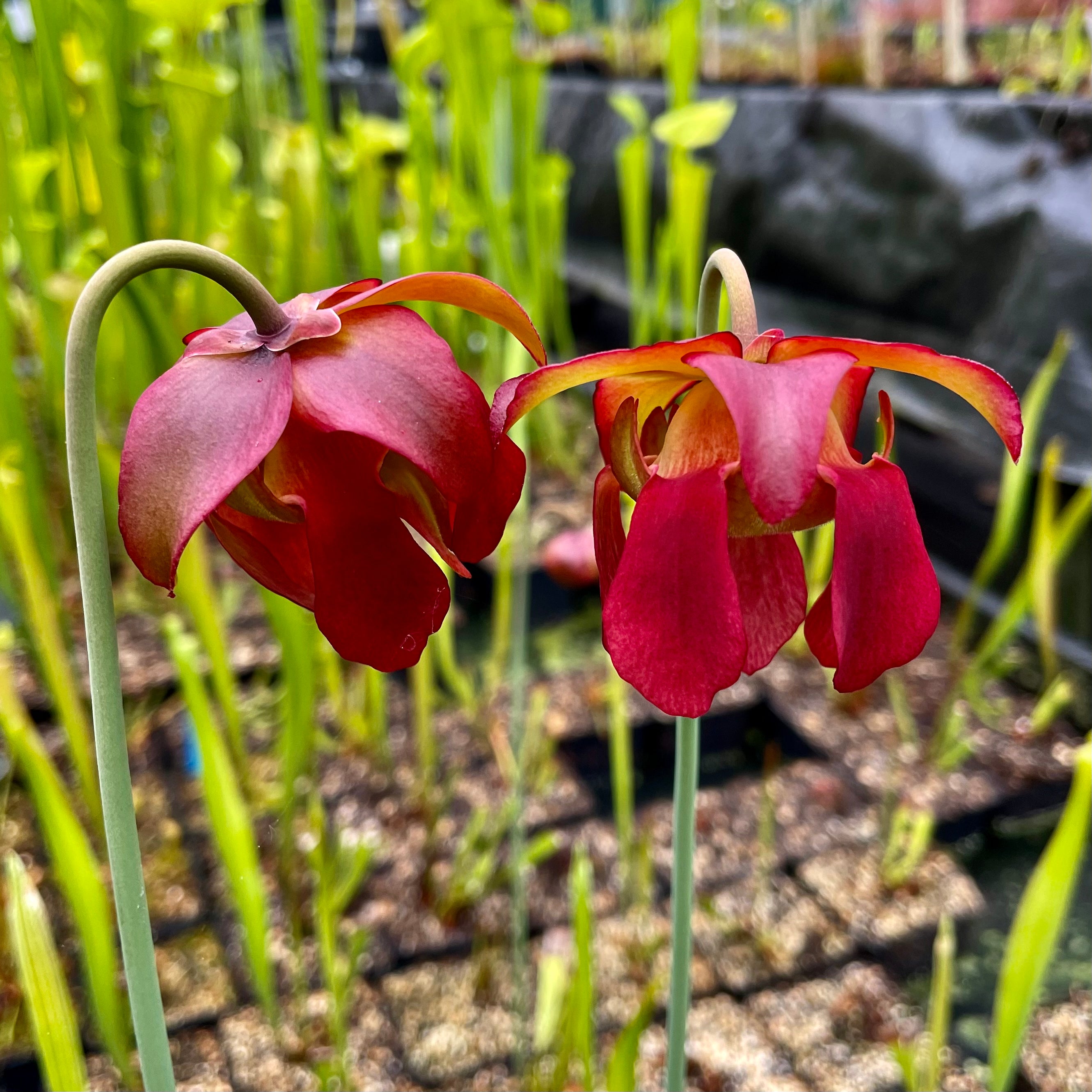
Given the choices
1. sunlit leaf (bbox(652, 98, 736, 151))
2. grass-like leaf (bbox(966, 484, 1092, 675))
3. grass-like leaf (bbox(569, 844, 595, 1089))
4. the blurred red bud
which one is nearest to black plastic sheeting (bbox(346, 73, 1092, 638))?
grass-like leaf (bbox(966, 484, 1092, 675))

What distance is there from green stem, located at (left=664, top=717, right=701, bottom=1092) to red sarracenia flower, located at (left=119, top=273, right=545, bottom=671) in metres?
0.09

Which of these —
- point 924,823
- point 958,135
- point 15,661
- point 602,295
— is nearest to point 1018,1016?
point 924,823

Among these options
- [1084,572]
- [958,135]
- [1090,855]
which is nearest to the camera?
[1090,855]

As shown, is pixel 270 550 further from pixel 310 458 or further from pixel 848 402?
pixel 848 402

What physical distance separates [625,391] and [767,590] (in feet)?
0.18

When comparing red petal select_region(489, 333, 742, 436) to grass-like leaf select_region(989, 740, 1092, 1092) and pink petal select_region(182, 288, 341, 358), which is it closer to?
pink petal select_region(182, 288, 341, 358)

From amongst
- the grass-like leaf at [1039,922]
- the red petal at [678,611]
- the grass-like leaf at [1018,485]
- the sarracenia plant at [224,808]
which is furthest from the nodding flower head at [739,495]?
the grass-like leaf at [1018,485]

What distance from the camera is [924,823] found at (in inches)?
32.8

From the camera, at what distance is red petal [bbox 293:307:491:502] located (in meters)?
0.20

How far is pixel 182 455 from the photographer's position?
191 mm

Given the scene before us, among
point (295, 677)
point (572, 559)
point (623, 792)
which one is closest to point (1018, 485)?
point (623, 792)

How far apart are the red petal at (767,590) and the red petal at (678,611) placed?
0.08ft

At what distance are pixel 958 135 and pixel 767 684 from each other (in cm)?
82

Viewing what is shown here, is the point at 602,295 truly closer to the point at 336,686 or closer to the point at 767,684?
the point at 767,684
